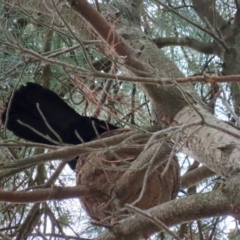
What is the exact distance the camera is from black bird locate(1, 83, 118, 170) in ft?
4.68

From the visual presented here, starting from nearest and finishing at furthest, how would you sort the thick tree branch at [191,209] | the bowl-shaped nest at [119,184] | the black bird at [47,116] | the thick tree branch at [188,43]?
the thick tree branch at [191,209] < the bowl-shaped nest at [119,184] < the black bird at [47,116] < the thick tree branch at [188,43]

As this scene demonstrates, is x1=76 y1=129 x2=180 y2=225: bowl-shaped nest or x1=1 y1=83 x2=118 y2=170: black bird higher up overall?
x1=1 y1=83 x2=118 y2=170: black bird

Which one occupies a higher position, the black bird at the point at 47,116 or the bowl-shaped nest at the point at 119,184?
the black bird at the point at 47,116

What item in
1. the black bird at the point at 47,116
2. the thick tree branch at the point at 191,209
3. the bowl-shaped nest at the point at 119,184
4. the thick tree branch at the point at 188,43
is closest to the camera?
the thick tree branch at the point at 191,209

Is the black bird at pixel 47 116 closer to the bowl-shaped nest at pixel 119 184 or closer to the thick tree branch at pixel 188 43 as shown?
the bowl-shaped nest at pixel 119 184

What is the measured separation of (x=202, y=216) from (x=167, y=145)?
1.18 ft

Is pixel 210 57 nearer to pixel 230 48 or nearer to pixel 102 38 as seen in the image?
pixel 230 48

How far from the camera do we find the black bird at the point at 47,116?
143 cm

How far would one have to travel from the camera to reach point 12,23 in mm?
1577

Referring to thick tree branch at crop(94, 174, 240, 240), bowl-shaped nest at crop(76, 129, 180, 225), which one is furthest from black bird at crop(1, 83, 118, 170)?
thick tree branch at crop(94, 174, 240, 240)

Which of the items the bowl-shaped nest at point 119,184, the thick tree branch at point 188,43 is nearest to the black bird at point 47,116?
the bowl-shaped nest at point 119,184

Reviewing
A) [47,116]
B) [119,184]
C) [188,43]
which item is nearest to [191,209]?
[119,184]

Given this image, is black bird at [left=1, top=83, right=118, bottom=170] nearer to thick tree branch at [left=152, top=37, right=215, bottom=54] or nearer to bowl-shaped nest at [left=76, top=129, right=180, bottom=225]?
bowl-shaped nest at [left=76, top=129, right=180, bottom=225]

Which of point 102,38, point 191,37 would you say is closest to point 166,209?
point 102,38
